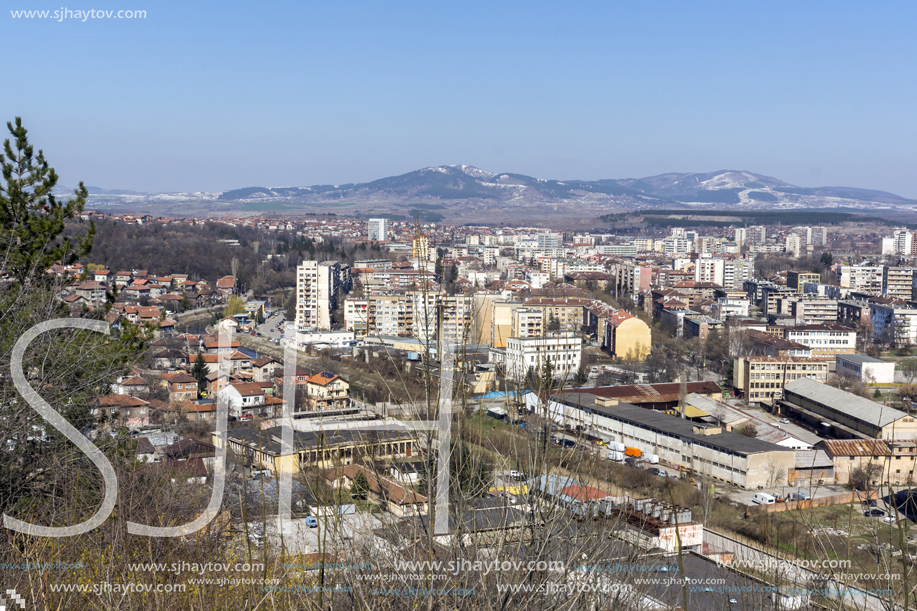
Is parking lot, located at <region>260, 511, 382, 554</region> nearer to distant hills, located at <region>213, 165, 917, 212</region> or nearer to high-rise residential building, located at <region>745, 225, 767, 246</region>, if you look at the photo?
high-rise residential building, located at <region>745, 225, 767, 246</region>

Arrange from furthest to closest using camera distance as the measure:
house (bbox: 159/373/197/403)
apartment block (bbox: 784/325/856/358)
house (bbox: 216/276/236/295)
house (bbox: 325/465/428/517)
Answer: house (bbox: 216/276/236/295) < apartment block (bbox: 784/325/856/358) < house (bbox: 159/373/197/403) < house (bbox: 325/465/428/517)

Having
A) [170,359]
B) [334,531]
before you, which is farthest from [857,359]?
[334,531]

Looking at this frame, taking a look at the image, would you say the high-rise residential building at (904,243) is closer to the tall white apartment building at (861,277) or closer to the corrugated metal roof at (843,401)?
the tall white apartment building at (861,277)

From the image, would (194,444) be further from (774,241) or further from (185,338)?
(774,241)

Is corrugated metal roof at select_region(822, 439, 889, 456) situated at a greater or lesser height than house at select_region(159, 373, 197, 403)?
lesser

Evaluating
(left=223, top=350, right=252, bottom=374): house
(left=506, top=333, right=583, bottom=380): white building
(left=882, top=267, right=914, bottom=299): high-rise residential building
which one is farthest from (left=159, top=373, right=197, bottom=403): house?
(left=882, top=267, right=914, bottom=299): high-rise residential building

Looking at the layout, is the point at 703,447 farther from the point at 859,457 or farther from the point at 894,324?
the point at 894,324

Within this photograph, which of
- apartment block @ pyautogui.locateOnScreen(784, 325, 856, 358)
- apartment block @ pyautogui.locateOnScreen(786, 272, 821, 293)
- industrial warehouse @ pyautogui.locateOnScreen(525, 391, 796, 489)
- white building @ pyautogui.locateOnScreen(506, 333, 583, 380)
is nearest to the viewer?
white building @ pyautogui.locateOnScreen(506, 333, 583, 380)
